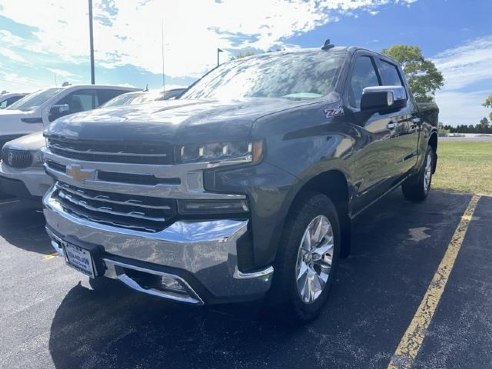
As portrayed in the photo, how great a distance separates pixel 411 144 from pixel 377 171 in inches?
56.8

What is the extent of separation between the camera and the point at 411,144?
5188 mm

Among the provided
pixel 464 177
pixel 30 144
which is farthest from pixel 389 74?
pixel 464 177

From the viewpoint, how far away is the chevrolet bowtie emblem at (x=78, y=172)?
259 centimetres

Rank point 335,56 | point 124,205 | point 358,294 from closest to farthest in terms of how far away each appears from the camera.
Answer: point 124,205 → point 358,294 → point 335,56

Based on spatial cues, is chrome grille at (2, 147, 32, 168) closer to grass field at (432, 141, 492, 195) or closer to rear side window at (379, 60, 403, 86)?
rear side window at (379, 60, 403, 86)

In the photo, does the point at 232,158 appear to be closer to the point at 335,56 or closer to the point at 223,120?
the point at 223,120

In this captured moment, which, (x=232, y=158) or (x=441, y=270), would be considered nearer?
(x=232, y=158)

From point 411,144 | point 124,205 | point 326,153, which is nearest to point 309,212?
point 326,153

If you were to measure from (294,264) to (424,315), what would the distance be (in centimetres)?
120

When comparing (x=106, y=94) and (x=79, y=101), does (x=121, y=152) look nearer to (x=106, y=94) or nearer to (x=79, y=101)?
(x=79, y=101)

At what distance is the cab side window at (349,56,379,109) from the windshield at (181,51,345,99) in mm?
192

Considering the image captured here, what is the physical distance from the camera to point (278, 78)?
12.1ft

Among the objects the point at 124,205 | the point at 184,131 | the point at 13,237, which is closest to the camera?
the point at 184,131

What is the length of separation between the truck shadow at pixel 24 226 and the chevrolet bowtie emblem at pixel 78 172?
2.19 metres
